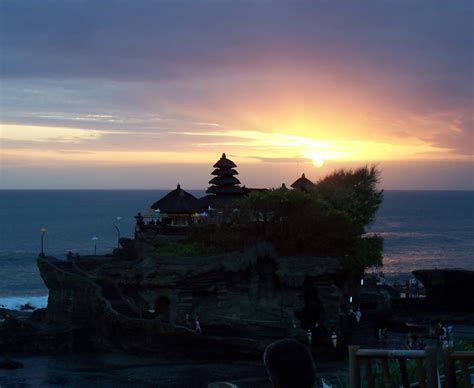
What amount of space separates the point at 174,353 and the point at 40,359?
7607 millimetres

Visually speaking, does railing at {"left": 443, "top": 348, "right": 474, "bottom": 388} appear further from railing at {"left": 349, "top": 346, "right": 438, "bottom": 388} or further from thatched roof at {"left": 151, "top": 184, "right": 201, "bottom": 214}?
thatched roof at {"left": 151, "top": 184, "right": 201, "bottom": 214}

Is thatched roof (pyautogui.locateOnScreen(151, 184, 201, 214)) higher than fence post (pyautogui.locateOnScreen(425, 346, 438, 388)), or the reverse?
thatched roof (pyautogui.locateOnScreen(151, 184, 201, 214))

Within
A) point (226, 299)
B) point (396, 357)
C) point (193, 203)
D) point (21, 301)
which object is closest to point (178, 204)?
point (193, 203)

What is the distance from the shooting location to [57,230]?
14138cm

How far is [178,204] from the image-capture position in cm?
4722

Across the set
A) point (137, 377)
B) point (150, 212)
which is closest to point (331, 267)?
point (137, 377)

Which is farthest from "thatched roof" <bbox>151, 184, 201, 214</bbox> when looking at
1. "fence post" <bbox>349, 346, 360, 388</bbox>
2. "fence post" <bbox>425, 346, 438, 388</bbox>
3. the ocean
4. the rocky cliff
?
"fence post" <bbox>425, 346, 438, 388</bbox>

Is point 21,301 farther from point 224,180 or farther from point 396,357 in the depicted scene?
point 396,357

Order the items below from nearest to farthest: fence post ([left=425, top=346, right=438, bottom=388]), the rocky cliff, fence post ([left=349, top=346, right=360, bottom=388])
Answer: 1. fence post ([left=425, top=346, right=438, bottom=388])
2. fence post ([left=349, top=346, right=360, bottom=388])
3. the rocky cliff

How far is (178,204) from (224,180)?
12.4ft

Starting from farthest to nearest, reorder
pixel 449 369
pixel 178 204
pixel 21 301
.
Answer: pixel 21 301 → pixel 178 204 → pixel 449 369

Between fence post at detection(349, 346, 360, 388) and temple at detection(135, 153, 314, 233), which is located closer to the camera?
fence post at detection(349, 346, 360, 388)

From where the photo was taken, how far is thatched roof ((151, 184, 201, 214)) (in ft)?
154

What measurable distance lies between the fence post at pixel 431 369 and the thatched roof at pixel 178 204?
40.2m
